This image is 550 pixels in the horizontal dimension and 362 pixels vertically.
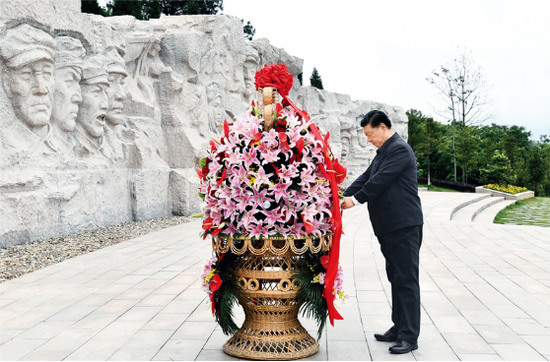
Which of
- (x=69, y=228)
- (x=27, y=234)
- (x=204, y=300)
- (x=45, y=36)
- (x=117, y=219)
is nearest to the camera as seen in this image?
(x=204, y=300)

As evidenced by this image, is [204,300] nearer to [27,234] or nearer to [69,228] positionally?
[27,234]

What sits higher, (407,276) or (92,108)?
(92,108)

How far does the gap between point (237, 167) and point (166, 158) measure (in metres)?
8.77

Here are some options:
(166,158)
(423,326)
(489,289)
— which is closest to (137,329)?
(423,326)

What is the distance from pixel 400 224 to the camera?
317 cm

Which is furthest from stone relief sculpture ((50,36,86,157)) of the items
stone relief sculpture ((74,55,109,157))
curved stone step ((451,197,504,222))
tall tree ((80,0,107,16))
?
tall tree ((80,0,107,16))

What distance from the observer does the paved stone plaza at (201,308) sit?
319 centimetres

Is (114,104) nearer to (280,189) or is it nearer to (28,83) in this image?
(28,83)

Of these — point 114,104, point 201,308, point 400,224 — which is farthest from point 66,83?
point 400,224

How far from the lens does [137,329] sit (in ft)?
11.8

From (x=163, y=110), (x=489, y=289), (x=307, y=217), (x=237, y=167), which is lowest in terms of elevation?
(x=489, y=289)

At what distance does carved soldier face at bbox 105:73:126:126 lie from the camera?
365 inches

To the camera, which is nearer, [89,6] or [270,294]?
[270,294]

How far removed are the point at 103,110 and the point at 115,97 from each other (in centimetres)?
62
